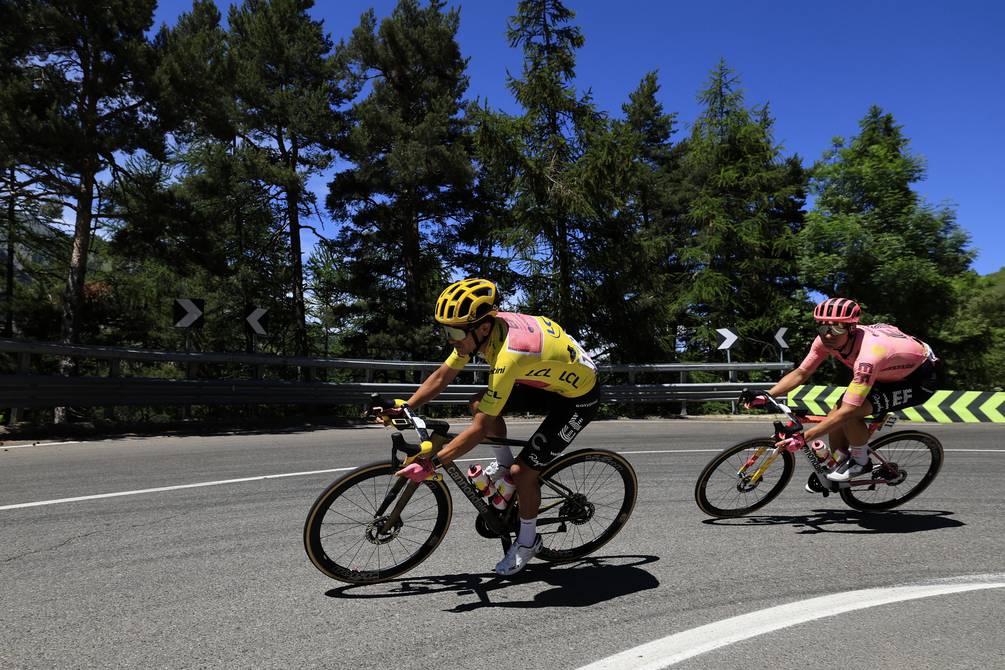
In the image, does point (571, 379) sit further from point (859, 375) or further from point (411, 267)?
point (411, 267)

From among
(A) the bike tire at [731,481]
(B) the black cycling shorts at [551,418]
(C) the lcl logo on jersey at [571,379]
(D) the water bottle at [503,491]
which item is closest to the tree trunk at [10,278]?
(B) the black cycling shorts at [551,418]

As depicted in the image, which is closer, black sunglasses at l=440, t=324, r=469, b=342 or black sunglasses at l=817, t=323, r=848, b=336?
black sunglasses at l=440, t=324, r=469, b=342

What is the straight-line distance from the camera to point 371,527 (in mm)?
3777

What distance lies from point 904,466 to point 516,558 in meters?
3.88

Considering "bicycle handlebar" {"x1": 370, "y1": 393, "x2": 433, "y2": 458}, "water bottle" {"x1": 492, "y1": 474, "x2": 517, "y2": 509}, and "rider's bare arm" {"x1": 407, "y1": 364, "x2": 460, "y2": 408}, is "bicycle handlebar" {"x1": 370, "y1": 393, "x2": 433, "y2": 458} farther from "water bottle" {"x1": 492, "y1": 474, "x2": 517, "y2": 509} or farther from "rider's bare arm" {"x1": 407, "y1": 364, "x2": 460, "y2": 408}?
"water bottle" {"x1": 492, "y1": 474, "x2": 517, "y2": 509}

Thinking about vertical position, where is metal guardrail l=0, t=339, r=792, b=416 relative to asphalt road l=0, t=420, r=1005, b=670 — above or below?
above

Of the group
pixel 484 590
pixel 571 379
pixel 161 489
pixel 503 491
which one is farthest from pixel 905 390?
pixel 161 489

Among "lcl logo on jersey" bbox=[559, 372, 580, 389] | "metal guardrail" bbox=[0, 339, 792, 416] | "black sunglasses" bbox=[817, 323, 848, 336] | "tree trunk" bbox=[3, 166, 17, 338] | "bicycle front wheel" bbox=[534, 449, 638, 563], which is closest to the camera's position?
"lcl logo on jersey" bbox=[559, 372, 580, 389]

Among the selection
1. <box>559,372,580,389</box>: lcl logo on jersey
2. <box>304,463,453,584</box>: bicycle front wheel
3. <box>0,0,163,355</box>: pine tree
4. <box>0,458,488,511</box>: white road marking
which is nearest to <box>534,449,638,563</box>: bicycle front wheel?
<box>559,372,580,389</box>: lcl logo on jersey

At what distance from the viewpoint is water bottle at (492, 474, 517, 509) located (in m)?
4.03

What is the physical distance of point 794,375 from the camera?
5441 millimetres

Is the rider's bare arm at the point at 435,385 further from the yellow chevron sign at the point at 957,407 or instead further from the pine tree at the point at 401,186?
the pine tree at the point at 401,186

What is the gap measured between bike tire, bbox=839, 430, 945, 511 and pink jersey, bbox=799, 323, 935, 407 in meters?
0.64

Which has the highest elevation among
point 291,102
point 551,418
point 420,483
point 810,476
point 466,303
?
point 291,102
